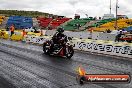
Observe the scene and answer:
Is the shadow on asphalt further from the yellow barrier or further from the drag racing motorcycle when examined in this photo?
the yellow barrier

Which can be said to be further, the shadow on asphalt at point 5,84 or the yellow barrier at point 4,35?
the yellow barrier at point 4,35

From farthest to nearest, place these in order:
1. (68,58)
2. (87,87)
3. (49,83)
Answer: (68,58), (49,83), (87,87)

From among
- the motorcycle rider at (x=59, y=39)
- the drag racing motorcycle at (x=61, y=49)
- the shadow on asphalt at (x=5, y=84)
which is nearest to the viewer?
the shadow on asphalt at (x=5, y=84)

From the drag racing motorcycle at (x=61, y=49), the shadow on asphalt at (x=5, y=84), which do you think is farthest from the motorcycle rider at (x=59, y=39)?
the shadow on asphalt at (x=5, y=84)

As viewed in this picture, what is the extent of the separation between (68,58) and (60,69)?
376 centimetres

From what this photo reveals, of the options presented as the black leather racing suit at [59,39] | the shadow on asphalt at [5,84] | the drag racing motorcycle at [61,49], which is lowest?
the shadow on asphalt at [5,84]

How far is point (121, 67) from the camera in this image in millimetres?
12953

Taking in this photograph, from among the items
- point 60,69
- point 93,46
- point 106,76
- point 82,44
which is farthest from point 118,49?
point 106,76

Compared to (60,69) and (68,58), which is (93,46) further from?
(60,69)

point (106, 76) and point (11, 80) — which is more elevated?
point (106, 76)

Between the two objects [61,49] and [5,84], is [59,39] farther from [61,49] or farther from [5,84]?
[5,84]

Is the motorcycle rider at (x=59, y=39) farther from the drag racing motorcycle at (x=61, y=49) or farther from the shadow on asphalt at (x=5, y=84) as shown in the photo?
the shadow on asphalt at (x=5, y=84)

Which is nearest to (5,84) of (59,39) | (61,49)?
(61,49)

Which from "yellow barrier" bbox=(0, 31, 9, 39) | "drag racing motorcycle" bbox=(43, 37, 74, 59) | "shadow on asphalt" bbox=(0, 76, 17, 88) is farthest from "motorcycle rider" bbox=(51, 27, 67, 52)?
"yellow barrier" bbox=(0, 31, 9, 39)
